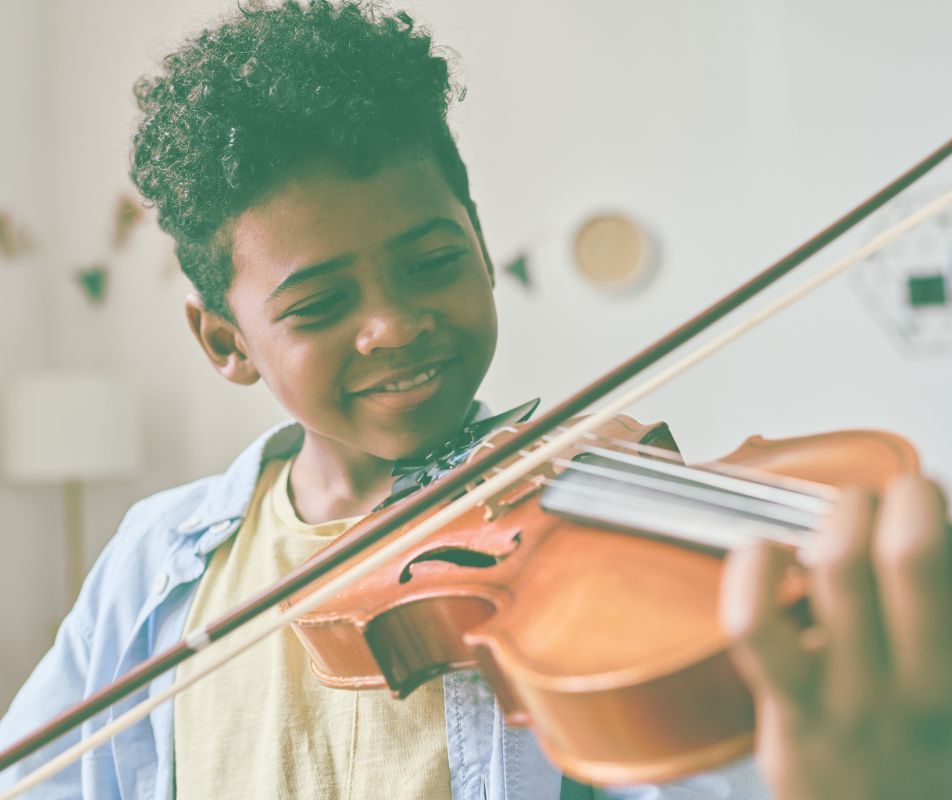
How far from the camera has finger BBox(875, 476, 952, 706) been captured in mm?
288

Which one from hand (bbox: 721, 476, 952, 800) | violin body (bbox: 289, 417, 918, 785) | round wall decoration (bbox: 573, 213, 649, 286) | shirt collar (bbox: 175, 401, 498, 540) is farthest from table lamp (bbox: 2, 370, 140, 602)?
hand (bbox: 721, 476, 952, 800)

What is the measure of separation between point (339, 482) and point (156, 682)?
0.65 ft

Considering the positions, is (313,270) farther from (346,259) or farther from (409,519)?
(409,519)

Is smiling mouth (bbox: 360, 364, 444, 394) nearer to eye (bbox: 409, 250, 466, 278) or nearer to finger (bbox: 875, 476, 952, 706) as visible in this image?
eye (bbox: 409, 250, 466, 278)

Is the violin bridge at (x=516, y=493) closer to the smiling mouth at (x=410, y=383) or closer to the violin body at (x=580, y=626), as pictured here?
the violin body at (x=580, y=626)

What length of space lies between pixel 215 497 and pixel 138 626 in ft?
0.41

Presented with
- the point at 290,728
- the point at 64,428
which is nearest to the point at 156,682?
the point at 290,728

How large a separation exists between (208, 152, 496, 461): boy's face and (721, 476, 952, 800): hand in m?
0.36

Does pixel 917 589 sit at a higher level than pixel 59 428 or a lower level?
higher

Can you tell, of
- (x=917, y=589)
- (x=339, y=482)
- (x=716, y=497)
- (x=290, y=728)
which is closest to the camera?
(x=917, y=589)

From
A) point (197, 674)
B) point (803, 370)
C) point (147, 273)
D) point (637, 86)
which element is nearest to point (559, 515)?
point (197, 674)

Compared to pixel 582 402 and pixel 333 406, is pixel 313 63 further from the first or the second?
pixel 582 402

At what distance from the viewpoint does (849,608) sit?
0.30m

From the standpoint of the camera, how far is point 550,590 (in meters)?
0.40
